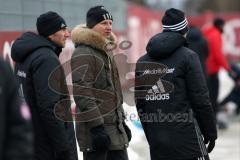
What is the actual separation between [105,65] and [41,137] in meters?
0.87

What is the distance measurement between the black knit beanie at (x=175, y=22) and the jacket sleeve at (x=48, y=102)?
3.31 feet

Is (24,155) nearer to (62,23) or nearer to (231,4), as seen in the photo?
(62,23)

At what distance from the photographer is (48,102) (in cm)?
493

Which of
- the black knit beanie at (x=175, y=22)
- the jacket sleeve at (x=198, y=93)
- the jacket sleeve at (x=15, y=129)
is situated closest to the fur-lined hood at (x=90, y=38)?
the black knit beanie at (x=175, y=22)

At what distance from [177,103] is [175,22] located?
0.68 meters

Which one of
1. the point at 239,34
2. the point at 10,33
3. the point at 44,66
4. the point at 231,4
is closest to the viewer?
the point at 44,66

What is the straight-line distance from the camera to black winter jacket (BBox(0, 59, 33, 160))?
326cm

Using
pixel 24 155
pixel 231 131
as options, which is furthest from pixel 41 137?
pixel 231 131

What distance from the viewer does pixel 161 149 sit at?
5.29m

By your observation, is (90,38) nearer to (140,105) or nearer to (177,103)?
(140,105)

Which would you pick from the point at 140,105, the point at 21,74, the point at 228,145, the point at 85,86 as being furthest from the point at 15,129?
the point at 228,145

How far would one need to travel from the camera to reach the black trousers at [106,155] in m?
5.38

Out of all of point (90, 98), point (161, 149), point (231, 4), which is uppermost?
point (90, 98)

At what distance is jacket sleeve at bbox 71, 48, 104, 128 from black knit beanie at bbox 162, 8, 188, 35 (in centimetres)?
68
